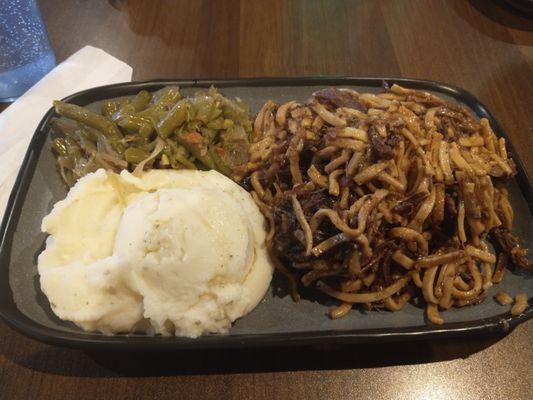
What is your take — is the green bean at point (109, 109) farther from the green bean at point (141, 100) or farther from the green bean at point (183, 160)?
the green bean at point (183, 160)

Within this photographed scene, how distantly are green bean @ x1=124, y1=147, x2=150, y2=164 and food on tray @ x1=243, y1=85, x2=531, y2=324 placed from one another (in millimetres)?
780

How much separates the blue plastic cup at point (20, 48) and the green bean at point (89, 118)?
886 millimetres

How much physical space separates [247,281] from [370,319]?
66 centimetres

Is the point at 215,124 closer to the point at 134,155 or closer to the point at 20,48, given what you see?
the point at 134,155

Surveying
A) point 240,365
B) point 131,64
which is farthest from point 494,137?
point 131,64

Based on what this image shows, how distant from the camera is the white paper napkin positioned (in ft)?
9.36

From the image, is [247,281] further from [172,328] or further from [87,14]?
[87,14]

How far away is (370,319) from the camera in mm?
2236

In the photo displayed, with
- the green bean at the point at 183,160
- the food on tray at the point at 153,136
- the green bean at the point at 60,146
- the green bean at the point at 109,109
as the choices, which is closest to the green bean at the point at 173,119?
the food on tray at the point at 153,136

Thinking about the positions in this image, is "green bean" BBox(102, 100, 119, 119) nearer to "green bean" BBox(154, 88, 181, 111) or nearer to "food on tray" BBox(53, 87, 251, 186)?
"food on tray" BBox(53, 87, 251, 186)

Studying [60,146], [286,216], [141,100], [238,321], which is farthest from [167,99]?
[238,321]

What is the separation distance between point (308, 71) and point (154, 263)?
8.12 feet

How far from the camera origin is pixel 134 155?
8.69 feet

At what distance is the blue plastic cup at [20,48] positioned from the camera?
10.2ft
